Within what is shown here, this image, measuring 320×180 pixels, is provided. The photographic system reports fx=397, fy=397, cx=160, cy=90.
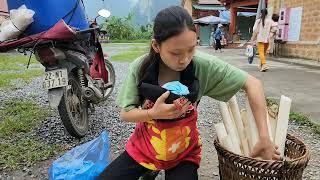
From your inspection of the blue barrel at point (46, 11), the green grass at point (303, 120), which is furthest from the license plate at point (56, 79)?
the green grass at point (303, 120)

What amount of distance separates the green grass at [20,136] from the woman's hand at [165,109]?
1.80 m

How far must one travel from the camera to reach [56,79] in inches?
147

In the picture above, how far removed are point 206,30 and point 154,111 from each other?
32.7m

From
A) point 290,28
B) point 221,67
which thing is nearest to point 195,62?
point 221,67

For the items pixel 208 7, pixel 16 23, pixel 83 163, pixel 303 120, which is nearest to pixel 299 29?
pixel 303 120

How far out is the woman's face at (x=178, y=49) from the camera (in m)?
1.93

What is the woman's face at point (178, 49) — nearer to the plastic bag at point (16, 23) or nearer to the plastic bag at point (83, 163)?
the plastic bag at point (83, 163)

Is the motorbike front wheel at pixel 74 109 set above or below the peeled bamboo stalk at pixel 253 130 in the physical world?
below

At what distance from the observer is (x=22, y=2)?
3.95 m

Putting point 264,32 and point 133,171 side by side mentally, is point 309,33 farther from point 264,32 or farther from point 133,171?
point 133,171

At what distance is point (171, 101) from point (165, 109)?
7 cm

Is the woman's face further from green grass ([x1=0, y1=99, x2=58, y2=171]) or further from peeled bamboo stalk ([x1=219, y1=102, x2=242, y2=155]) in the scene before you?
green grass ([x1=0, y1=99, x2=58, y2=171])

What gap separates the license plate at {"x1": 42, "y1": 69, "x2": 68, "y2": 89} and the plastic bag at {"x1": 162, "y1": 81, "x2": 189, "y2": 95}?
1902 mm

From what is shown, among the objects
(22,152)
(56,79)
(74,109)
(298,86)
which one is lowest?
(298,86)
